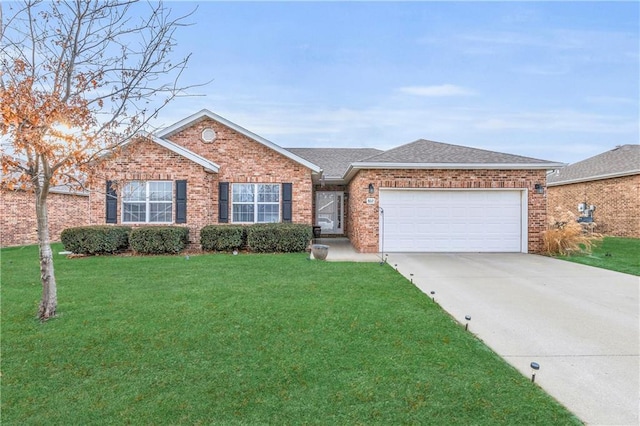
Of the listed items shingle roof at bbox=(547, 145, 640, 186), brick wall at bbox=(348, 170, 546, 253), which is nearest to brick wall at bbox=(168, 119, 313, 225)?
brick wall at bbox=(348, 170, 546, 253)

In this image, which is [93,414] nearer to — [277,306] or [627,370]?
[277,306]

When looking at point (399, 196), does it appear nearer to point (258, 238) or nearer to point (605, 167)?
point (258, 238)

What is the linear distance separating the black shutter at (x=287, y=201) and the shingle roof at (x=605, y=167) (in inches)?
628

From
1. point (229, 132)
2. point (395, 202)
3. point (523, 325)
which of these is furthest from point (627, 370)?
point (229, 132)

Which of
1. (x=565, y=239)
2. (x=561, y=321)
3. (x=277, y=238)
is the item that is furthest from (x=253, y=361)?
(x=565, y=239)

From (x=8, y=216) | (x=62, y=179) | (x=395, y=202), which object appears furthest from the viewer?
(x=8, y=216)

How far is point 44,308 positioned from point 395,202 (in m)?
9.89

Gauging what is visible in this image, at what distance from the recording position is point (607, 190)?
18.4 meters

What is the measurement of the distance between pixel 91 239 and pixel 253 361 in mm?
10118

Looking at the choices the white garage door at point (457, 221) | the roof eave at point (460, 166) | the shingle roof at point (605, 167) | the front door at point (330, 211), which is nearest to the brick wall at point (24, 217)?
the front door at point (330, 211)

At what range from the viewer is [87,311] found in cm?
526

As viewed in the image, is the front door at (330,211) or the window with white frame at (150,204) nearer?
the window with white frame at (150,204)

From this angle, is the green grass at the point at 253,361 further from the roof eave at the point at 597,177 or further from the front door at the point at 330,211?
the roof eave at the point at 597,177

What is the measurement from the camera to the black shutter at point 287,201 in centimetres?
1322
